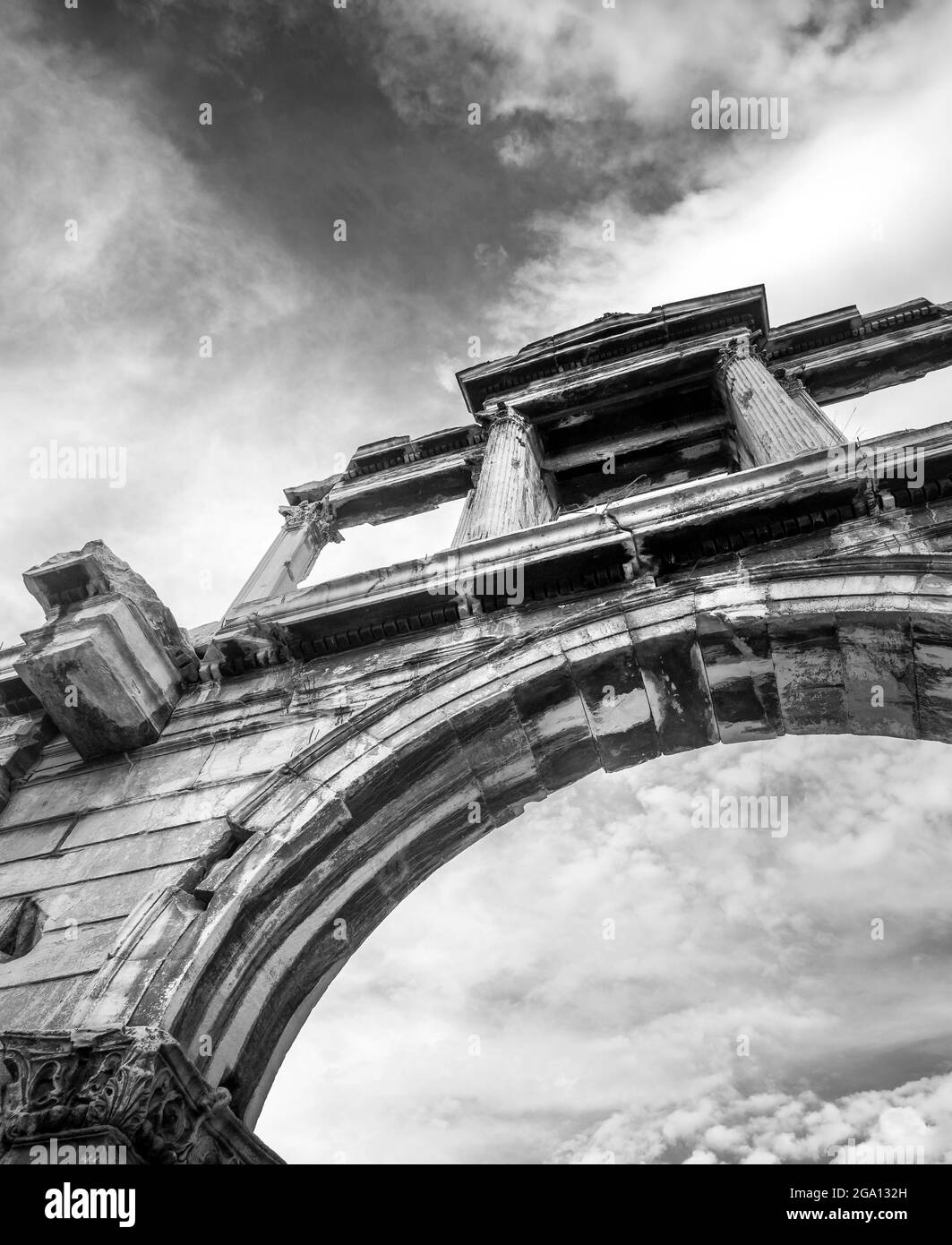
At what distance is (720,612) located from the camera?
15.9 ft

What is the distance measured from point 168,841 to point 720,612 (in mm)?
3310

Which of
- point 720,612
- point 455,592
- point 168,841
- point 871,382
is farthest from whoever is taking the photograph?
point 871,382

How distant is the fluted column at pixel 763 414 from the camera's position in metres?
7.23

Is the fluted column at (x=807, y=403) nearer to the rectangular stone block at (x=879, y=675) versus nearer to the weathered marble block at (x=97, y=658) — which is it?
the rectangular stone block at (x=879, y=675)

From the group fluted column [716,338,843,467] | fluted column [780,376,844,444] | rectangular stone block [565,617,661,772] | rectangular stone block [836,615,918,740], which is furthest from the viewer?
fluted column [780,376,844,444]

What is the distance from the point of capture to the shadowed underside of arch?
4.20 m

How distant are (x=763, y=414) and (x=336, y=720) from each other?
5.27m

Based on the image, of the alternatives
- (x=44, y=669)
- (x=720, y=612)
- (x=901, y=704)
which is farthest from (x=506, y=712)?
(x=44, y=669)

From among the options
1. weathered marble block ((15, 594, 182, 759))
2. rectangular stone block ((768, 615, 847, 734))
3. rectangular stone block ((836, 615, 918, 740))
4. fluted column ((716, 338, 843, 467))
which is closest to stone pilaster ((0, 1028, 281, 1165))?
weathered marble block ((15, 594, 182, 759))

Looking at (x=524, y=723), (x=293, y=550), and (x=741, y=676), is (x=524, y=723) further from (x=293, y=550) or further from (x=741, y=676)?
(x=293, y=550)

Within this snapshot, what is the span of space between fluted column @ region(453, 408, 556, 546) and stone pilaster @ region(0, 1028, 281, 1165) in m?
4.52

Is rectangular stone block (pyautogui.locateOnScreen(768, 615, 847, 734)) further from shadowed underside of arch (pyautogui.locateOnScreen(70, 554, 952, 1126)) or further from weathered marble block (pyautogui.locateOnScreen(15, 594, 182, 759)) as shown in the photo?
weathered marble block (pyautogui.locateOnScreen(15, 594, 182, 759))

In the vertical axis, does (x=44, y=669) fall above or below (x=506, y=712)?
above
